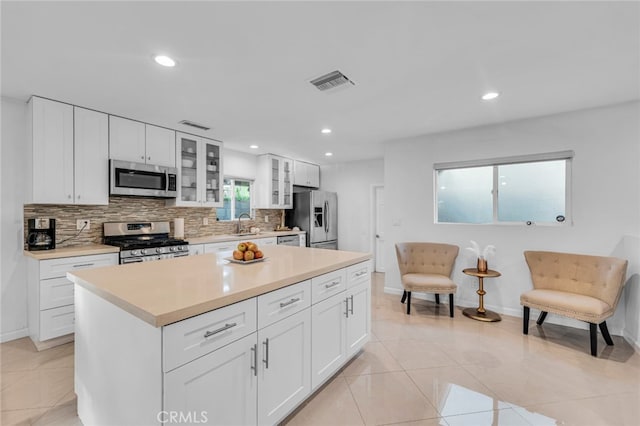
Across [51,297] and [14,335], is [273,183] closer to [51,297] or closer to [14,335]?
[51,297]

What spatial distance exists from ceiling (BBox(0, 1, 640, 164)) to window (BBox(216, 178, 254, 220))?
1.93 meters

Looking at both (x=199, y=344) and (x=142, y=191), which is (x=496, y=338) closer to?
(x=199, y=344)

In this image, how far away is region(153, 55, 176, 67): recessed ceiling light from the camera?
2.03 metres

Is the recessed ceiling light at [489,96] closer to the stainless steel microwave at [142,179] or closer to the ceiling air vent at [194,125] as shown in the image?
the ceiling air vent at [194,125]

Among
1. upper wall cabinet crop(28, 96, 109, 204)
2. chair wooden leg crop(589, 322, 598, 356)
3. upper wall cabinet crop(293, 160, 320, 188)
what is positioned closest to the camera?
chair wooden leg crop(589, 322, 598, 356)

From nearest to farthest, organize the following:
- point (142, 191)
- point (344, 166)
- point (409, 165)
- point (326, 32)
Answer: point (326, 32), point (142, 191), point (409, 165), point (344, 166)

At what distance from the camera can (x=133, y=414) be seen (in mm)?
1181

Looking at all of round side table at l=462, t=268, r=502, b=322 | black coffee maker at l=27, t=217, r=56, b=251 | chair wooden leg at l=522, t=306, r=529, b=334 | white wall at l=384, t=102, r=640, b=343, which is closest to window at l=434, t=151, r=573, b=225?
white wall at l=384, t=102, r=640, b=343

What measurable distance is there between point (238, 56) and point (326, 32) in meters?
0.70

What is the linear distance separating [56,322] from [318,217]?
4.22 m

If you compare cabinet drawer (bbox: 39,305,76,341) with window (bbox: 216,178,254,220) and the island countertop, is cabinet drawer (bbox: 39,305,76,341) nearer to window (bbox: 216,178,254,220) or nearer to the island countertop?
the island countertop

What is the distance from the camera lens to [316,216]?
5883 mm

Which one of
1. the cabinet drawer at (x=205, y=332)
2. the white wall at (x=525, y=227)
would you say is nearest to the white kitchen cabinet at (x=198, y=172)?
the white wall at (x=525, y=227)

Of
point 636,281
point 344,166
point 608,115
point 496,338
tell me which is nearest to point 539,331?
point 496,338
